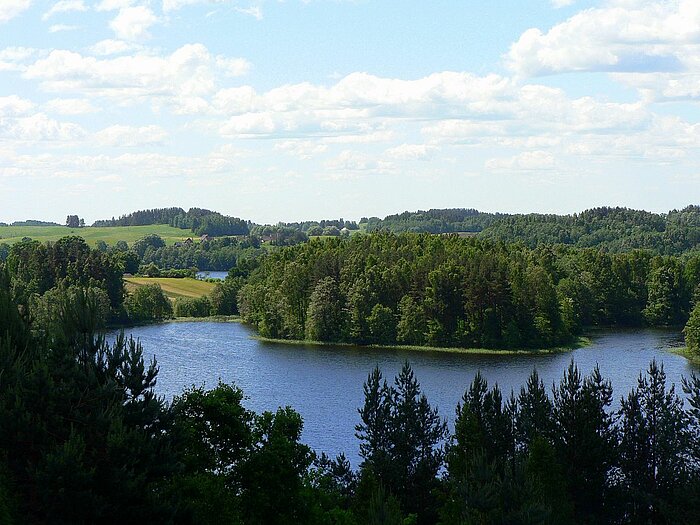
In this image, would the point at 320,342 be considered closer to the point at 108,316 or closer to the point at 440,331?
the point at 440,331

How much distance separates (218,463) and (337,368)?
5323cm

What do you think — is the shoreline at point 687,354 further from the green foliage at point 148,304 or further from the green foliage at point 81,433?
the green foliage at point 81,433

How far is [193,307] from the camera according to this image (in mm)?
126125

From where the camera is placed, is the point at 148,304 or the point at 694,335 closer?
the point at 694,335

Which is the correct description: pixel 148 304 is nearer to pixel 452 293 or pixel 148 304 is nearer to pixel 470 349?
pixel 452 293

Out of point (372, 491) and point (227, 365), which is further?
point (227, 365)

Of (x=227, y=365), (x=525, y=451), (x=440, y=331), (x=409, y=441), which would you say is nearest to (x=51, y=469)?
(x=409, y=441)

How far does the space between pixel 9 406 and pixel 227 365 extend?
56.4 meters

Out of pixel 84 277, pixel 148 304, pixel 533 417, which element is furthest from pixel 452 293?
pixel 533 417

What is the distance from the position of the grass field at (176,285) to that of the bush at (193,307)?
19.2 feet

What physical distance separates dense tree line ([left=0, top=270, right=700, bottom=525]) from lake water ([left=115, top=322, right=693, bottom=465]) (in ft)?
40.6

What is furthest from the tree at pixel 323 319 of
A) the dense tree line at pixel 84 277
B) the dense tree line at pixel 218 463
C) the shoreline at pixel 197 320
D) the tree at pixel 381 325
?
the dense tree line at pixel 218 463

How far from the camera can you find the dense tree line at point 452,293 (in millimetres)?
99625

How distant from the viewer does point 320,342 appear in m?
104
